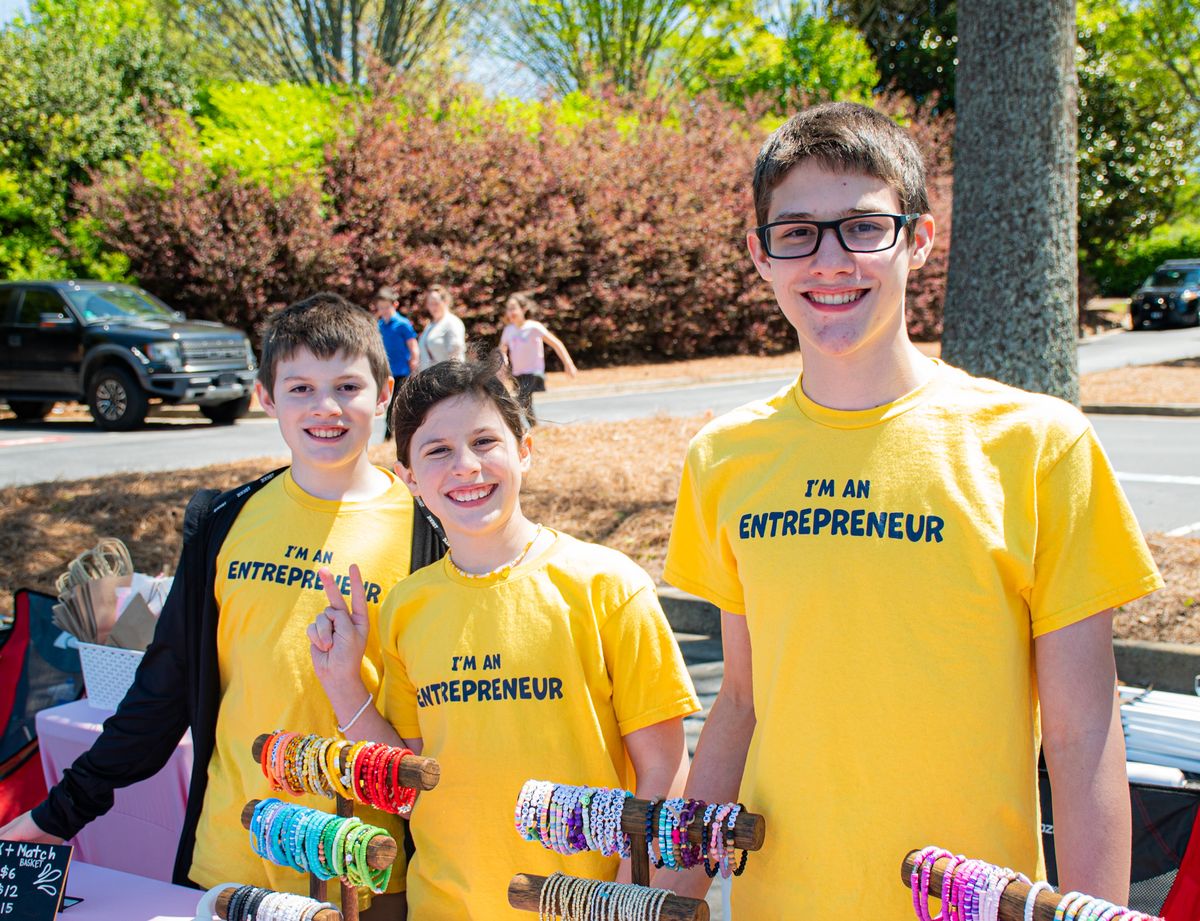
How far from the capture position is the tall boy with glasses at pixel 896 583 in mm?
1634

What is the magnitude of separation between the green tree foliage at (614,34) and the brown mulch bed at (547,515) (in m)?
26.0

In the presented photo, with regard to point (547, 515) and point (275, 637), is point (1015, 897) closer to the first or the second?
point (275, 637)

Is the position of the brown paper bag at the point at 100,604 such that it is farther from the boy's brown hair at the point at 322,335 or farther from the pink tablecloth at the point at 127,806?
the boy's brown hair at the point at 322,335

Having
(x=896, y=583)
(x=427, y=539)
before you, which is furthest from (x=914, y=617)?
(x=427, y=539)

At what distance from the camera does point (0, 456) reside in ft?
41.6

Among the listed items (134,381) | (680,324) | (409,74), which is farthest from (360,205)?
(680,324)

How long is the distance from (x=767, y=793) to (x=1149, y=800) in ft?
4.97

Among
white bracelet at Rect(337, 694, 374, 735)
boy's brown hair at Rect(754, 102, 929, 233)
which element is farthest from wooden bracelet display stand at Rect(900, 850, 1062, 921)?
white bracelet at Rect(337, 694, 374, 735)

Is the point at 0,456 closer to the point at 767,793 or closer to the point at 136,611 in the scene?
the point at 136,611

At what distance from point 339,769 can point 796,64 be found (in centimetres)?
3529

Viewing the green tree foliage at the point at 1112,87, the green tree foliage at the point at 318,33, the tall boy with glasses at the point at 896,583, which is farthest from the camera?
the green tree foliage at the point at 1112,87

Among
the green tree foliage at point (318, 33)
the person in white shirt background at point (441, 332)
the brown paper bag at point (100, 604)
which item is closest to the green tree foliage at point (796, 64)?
the green tree foliage at point (318, 33)

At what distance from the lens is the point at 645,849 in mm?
1752

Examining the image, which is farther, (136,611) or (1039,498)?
(136,611)
